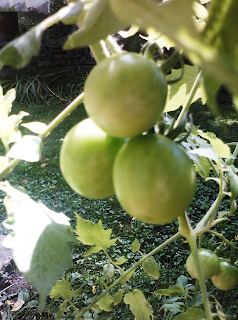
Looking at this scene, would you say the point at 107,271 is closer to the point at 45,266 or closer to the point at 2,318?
the point at 45,266

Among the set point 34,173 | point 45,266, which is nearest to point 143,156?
point 45,266

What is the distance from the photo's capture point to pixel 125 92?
31cm

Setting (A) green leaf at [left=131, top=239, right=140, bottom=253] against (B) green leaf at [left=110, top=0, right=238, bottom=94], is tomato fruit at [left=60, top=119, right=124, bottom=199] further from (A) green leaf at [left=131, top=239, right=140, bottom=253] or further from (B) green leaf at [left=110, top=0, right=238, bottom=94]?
(A) green leaf at [left=131, top=239, right=140, bottom=253]

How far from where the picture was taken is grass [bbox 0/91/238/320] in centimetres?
144

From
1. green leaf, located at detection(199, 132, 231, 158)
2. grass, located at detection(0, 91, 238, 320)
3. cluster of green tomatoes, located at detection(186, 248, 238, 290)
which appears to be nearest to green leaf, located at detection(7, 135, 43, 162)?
green leaf, located at detection(199, 132, 231, 158)

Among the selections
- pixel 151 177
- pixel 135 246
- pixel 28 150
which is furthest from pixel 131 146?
pixel 135 246

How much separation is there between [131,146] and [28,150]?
0.16 m

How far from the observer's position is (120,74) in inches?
11.9

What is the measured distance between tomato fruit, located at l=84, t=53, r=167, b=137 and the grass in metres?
0.76

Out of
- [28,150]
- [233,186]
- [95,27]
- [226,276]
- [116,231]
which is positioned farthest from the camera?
[116,231]

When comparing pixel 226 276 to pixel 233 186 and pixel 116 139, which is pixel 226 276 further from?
pixel 116 139

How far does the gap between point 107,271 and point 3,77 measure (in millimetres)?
4459

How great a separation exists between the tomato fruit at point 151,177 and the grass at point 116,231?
0.73m

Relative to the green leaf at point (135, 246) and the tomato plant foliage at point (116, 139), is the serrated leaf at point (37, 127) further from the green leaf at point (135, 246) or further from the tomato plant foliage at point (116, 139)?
the green leaf at point (135, 246)
